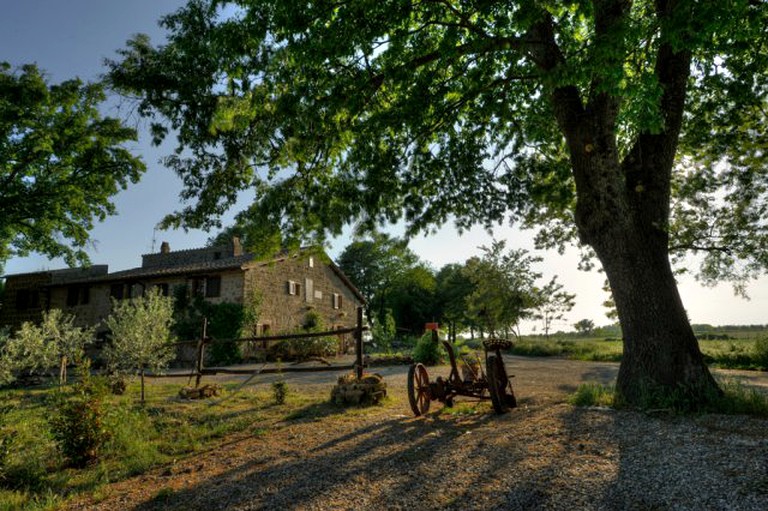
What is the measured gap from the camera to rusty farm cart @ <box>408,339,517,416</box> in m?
7.12

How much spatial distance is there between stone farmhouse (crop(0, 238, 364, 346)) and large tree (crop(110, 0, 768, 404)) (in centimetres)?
1322

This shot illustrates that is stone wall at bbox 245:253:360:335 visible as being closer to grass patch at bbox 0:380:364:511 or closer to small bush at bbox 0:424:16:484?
grass patch at bbox 0:380:364:511

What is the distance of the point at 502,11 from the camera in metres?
6.70

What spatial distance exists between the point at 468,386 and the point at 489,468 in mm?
3222

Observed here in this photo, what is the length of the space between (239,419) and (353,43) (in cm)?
693

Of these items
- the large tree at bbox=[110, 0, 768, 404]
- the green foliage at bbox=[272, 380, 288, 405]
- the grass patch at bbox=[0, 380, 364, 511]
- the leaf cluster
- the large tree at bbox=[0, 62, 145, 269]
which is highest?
the large tree at bbox=[0, 62, 145, 269]

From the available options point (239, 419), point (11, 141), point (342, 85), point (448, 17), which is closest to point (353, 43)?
point (342, 85)

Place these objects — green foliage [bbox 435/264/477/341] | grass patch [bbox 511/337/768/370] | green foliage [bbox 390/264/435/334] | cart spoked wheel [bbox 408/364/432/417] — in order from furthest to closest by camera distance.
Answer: green foliage [bbox 390/264/435/334]
green foliage [bbox 435/264/477/341]
grass patch [bbox 511/337/768/370]
cart spoked wheel [bbox 408/364/432/417]

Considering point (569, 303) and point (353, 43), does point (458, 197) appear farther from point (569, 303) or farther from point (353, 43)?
point (569, 303)

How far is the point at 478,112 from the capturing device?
375 inches

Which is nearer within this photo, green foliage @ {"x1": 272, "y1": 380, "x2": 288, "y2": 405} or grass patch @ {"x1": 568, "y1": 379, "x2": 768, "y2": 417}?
grass patch @ {"x1": 568, "y1": 379, "x2": 768, "y2": 417}

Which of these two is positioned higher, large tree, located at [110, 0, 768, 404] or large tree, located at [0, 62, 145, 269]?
large tree, located at [0, 62, 145, 269]

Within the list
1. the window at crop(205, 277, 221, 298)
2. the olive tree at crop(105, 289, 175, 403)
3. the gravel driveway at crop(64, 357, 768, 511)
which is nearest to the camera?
the gravel driveway at crop(64, 357, 768, 511)

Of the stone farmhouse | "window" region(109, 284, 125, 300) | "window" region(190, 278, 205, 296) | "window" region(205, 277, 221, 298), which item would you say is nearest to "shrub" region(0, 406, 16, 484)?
the stone farmhouse
